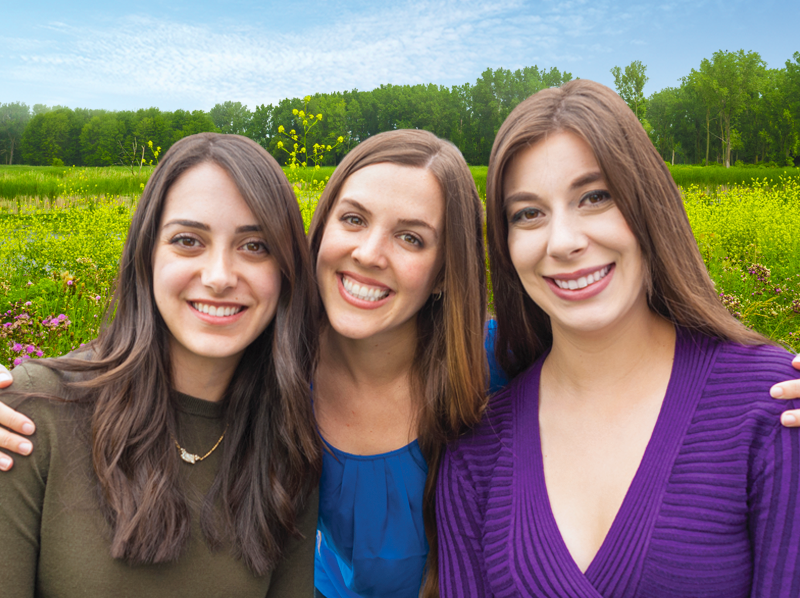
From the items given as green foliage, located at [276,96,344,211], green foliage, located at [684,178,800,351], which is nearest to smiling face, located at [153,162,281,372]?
green foliage, located at [684,178,800,351]

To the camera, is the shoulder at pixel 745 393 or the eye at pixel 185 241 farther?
the eye at pixel 185 241

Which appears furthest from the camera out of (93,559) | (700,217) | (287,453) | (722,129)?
(722,129)

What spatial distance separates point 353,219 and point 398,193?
0.73 ft

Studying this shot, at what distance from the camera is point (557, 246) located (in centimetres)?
165

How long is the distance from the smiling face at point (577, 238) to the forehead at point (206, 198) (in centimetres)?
92

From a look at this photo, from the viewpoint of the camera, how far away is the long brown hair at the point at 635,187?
163 centimetres

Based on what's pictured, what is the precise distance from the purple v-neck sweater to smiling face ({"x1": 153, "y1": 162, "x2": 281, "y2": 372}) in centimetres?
104

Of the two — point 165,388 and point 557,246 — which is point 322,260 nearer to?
point 165,388

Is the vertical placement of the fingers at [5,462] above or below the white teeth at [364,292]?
below

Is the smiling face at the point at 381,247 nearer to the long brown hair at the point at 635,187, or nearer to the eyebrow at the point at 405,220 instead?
the eyebrow at the point at 405,220

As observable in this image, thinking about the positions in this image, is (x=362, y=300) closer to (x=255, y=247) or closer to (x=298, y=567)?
(x=255, y=247)

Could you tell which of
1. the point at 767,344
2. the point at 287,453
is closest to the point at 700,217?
the point at 767,344

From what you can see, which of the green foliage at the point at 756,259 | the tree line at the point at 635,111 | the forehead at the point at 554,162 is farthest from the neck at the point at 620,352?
the tree line at the point at 635,111

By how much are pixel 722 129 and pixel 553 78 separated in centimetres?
1678
